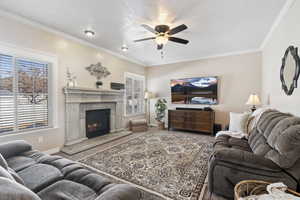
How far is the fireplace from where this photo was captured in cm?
429

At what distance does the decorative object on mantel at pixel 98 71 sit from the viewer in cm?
429

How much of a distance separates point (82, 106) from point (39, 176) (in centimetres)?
285

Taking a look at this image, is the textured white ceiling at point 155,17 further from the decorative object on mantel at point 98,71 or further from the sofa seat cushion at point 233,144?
the sofa seat cushion at point 233,144

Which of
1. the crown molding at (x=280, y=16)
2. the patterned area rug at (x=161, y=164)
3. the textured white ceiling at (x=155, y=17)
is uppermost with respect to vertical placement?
the textured white ceiling at (x=155, y=17)

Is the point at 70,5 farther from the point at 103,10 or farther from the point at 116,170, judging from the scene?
the point at 116,170

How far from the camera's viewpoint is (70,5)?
2.47 metres

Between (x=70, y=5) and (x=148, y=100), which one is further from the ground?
(x=70, y=5)

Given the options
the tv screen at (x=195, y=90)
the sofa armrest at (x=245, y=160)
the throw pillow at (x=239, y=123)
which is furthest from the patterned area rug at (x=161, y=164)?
the tv screen at (x=195, y=90)

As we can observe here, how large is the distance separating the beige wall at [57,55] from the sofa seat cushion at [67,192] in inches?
91.5

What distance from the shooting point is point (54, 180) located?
138cm

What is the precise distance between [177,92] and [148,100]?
4.95 ft

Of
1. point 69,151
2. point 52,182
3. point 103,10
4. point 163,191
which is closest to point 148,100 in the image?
point 69,151

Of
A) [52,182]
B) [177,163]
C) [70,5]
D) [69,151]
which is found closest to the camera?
[52,182]

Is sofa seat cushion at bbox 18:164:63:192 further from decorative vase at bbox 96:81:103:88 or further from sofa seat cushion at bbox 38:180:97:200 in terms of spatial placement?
decorative vase at bbox 96:81:103:88
